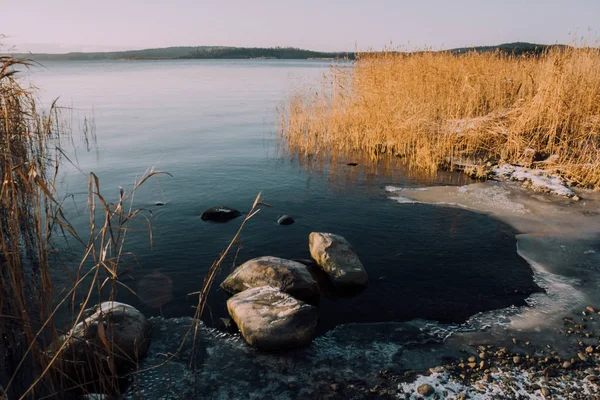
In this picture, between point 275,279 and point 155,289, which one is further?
point 155,289

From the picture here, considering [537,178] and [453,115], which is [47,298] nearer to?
[537,178]

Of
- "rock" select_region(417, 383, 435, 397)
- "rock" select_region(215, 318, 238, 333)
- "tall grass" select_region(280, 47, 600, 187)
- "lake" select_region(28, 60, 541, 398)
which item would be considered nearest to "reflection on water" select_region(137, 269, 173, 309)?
"lake" select_region(28, 60, 541, 398)

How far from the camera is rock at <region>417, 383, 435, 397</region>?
379cm

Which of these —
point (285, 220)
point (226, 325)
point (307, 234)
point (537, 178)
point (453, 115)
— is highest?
point (453, 115)

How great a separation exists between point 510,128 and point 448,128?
5.59ft

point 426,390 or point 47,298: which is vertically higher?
point 47,298

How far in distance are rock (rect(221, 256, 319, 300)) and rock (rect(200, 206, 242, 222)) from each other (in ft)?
8.84

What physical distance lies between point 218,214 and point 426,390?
5.57m

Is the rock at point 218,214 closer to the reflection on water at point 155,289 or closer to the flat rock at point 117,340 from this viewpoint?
the reflection on water at point 155,289

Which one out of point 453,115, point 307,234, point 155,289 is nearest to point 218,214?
point 307,234

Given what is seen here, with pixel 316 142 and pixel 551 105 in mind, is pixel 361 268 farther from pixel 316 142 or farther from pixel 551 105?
pixel 316 142

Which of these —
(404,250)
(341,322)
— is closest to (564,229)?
(404,250)

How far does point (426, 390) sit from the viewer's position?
12.5 ft

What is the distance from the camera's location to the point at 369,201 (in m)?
9.45
